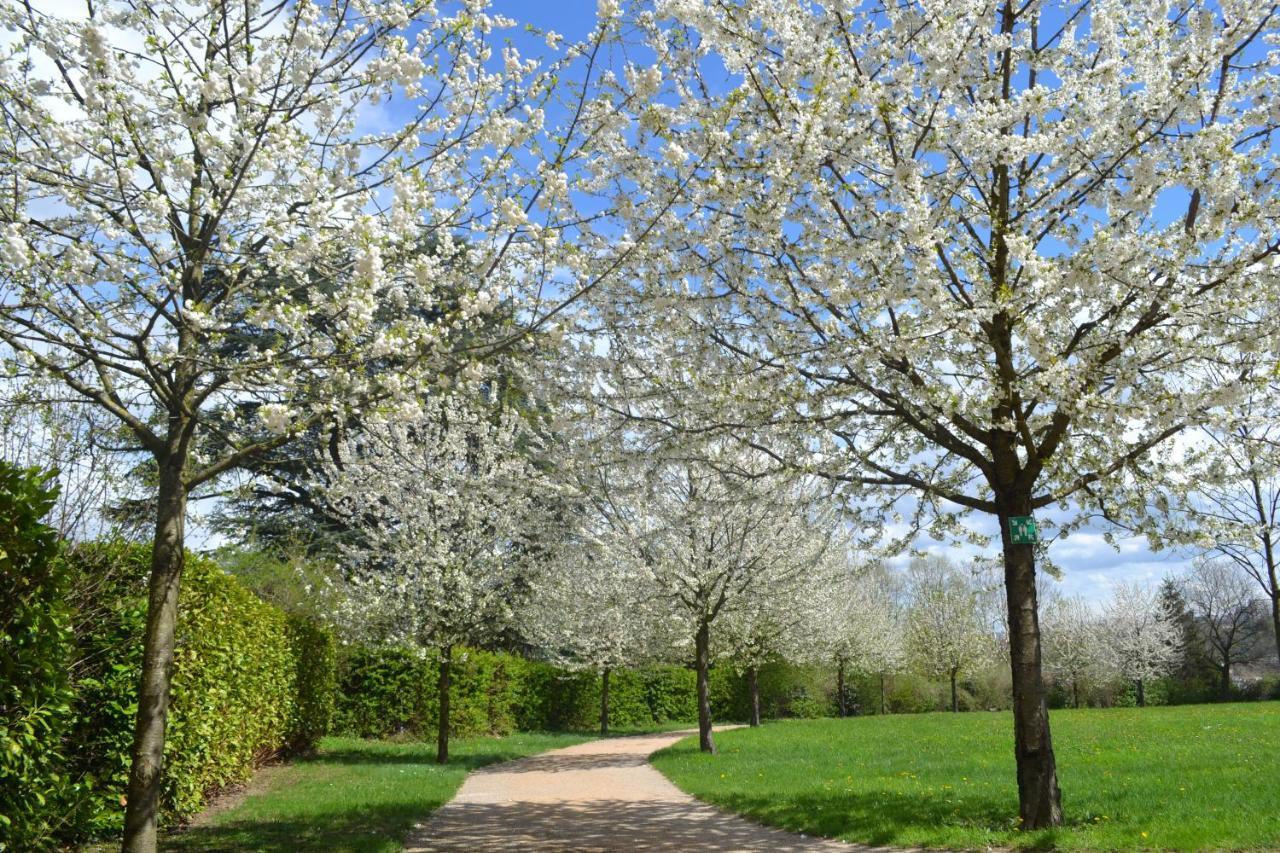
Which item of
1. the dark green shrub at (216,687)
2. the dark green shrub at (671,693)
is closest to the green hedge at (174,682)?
the dark green shrub at (216,687)

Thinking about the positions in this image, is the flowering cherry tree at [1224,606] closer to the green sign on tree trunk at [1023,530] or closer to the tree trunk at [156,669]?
the green sign on tree trunk at [1023,530]

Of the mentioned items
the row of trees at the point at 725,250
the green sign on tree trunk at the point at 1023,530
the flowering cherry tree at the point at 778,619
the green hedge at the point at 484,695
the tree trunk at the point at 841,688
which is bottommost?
the tree trunk at the point at 841,688

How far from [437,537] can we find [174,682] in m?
6.92

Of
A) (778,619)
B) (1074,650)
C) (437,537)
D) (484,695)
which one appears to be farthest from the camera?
(1074,650)

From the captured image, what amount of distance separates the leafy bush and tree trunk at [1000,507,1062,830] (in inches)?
248

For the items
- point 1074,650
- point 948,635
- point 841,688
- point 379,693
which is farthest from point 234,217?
point 1074,650

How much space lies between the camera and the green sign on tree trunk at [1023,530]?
694 cm

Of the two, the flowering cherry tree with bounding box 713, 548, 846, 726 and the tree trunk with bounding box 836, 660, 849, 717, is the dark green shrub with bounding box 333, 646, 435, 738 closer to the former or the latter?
the flowering cherry tree with bounding box 713, 548, 846, 726

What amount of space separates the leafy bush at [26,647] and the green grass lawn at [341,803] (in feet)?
7.77

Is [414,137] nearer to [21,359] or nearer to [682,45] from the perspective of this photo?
[682,45]

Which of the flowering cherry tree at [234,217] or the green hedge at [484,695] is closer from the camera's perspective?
the flowering cherry tree at [234,217]

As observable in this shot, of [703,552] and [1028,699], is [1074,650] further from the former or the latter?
[1028,699]

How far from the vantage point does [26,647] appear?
4.43m

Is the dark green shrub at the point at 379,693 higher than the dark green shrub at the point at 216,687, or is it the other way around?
the dark green shrub at the point at 216,687
